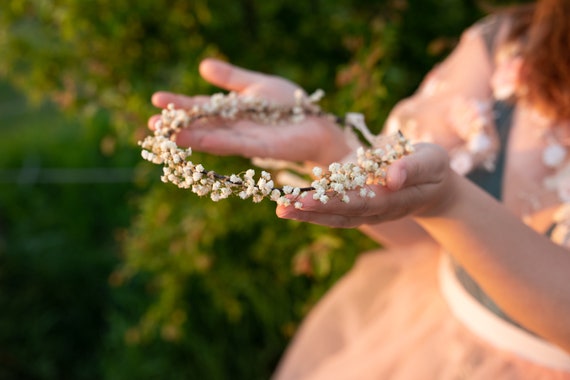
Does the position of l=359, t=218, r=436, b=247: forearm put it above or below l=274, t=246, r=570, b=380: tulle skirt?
above

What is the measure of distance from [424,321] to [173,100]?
26.9 inches

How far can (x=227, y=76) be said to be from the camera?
1.07 metres

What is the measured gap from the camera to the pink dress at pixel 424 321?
104cm

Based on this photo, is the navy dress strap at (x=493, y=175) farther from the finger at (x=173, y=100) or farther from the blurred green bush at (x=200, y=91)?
the finger at (x=173, y=100)

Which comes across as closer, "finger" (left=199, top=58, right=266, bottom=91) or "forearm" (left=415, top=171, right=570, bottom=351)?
"forearm" (left=415, top=171, right=570, bottom=351)

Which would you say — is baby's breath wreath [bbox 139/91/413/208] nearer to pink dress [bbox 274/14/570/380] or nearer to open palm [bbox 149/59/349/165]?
open palm [bbox 149/59/349/165]

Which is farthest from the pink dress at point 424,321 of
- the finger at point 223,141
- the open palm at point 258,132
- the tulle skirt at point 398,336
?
the finger at point 223,141

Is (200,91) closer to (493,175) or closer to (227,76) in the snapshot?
(227,76)

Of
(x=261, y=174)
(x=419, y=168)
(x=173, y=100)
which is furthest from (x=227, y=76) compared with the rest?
(x=419, y=168)

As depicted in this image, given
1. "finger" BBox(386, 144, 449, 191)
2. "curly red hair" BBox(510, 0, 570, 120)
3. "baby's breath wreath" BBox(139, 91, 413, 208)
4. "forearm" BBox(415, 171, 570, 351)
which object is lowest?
"forearm" BBox(415, 171, 570, 351)

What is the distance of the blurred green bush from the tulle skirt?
Result: 14cm

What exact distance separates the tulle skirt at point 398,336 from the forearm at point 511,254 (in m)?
0.20

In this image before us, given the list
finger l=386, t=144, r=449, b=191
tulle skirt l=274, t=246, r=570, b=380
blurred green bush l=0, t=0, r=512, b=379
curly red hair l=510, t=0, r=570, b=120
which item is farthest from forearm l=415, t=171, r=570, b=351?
blurred green bush l=0, t=0, r=512, b=379

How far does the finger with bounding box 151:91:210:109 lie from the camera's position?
0.95 m
